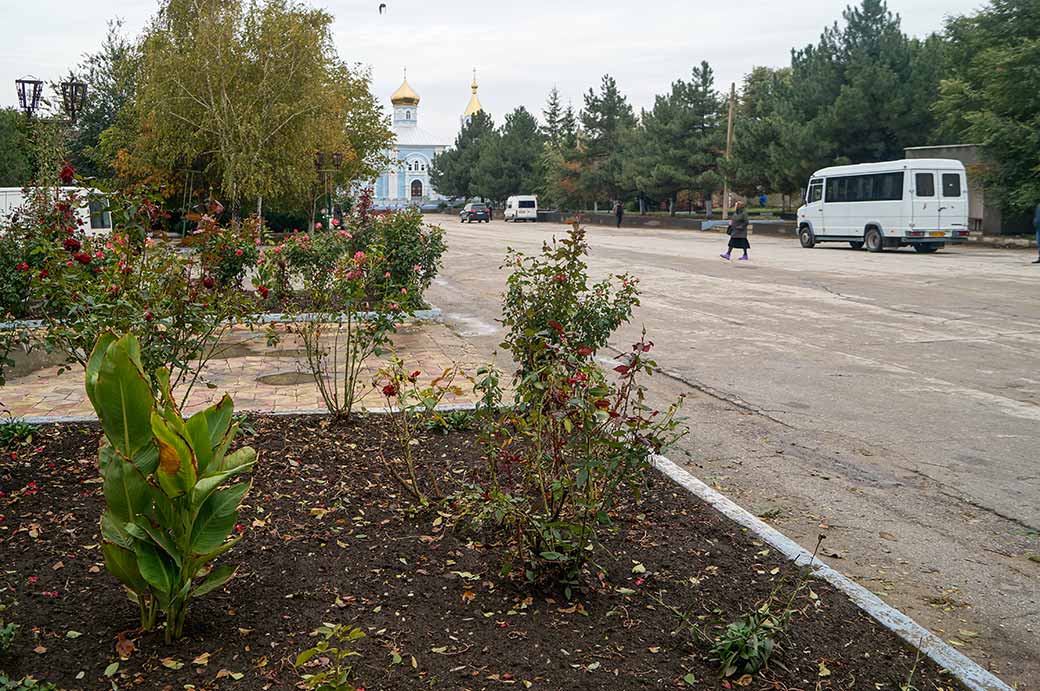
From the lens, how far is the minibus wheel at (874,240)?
92.0ft

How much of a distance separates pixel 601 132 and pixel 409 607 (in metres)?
67.9

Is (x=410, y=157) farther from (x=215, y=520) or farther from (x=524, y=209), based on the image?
(x=215, y=520)

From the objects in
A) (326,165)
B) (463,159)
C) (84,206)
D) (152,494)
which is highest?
(463,159)

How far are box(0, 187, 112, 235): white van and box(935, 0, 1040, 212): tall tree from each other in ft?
85.2

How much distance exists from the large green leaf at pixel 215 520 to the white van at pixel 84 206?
3.15 m

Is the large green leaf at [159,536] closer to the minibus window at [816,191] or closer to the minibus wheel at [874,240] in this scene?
the minibus wheel at [874,240]

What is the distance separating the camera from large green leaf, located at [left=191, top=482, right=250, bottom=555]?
126 inches

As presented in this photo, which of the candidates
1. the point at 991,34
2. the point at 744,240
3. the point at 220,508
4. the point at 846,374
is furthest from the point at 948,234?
the point at 220,508

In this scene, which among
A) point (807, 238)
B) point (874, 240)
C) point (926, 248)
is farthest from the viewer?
point (807, 238)

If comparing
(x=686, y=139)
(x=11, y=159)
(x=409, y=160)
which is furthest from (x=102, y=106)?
(x=409, y=160)

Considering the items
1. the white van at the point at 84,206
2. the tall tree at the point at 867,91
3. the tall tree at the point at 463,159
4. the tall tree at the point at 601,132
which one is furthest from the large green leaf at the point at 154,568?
the tall tree at the point at 463,159

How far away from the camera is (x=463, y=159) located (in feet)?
315

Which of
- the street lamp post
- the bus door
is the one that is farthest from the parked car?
the bus door

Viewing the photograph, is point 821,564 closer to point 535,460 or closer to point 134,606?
point 535,460
